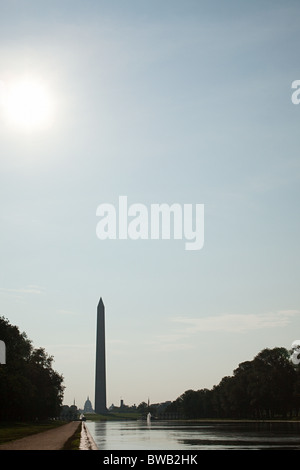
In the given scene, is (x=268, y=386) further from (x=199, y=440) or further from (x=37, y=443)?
(x=37, y=443)

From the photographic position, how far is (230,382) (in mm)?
166000

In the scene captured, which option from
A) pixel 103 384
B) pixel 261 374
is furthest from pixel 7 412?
pixel 103 384

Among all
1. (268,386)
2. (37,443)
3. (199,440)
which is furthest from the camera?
(268,386)

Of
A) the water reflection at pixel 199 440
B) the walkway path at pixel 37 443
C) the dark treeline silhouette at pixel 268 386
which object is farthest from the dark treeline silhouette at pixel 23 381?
the dark treeline silhouette at pixel 268 386

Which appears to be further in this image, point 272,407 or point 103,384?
point 103,384

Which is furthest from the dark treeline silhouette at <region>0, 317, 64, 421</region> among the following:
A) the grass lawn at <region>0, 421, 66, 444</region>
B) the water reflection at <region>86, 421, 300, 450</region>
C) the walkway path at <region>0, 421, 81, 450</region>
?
the walkway path at <region>0, 421, 81, 450</region>

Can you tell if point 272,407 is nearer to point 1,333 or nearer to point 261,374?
point 261,374

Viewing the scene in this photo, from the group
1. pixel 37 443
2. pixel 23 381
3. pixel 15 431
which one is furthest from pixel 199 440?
pixel 23 381

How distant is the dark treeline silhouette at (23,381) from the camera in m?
86.1

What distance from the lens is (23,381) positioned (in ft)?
295

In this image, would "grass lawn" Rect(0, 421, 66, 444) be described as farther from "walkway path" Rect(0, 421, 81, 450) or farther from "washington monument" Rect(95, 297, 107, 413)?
"washington monument" Rect(95, 297, 107, 413)

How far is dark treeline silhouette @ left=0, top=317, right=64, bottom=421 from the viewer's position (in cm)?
8606

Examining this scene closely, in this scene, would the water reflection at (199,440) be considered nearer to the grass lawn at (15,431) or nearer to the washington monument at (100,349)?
the grass lawn at (15,431)
